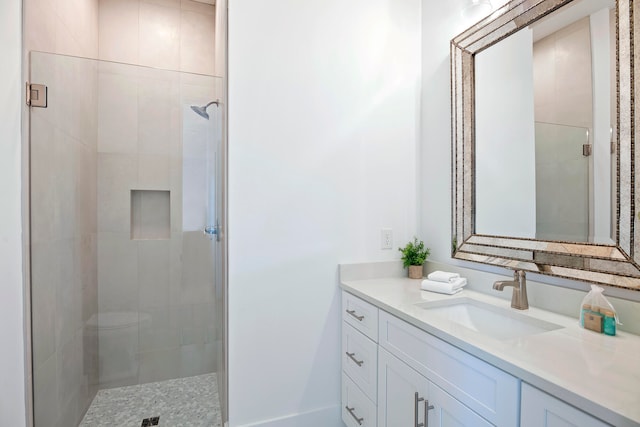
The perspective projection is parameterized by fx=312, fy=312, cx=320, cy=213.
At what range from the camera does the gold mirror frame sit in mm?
982

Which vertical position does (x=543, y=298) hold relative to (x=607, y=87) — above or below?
below

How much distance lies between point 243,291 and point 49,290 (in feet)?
3.13

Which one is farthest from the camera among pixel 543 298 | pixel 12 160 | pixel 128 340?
pixel 128 340

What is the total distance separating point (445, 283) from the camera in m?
1.44

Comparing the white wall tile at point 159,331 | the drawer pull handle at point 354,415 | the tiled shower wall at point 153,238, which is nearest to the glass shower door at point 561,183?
the drawer pull handle at point 354,415

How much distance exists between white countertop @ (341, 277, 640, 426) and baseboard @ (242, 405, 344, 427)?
824mm

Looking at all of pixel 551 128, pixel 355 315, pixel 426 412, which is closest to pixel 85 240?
pixel 355 315

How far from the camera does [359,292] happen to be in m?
1.49

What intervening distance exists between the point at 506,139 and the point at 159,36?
260 centimetres

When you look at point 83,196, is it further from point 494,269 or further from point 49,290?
point 494,269

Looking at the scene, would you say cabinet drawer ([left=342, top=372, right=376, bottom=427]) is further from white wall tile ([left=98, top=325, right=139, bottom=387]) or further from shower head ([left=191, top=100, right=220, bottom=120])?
shower head ([left=191, top=100, right=220, bottom=120])

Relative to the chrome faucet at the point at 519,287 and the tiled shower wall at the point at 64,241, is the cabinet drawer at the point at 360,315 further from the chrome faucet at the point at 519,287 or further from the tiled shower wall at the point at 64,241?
the tiled shower wall at the point at 64,241

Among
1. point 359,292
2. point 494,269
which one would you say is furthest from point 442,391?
point 494,269

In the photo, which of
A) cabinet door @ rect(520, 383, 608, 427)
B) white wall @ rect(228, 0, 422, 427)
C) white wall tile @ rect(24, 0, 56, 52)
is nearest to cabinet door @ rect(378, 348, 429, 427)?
cabinet door @ rect(520, 383, 608, 427)
